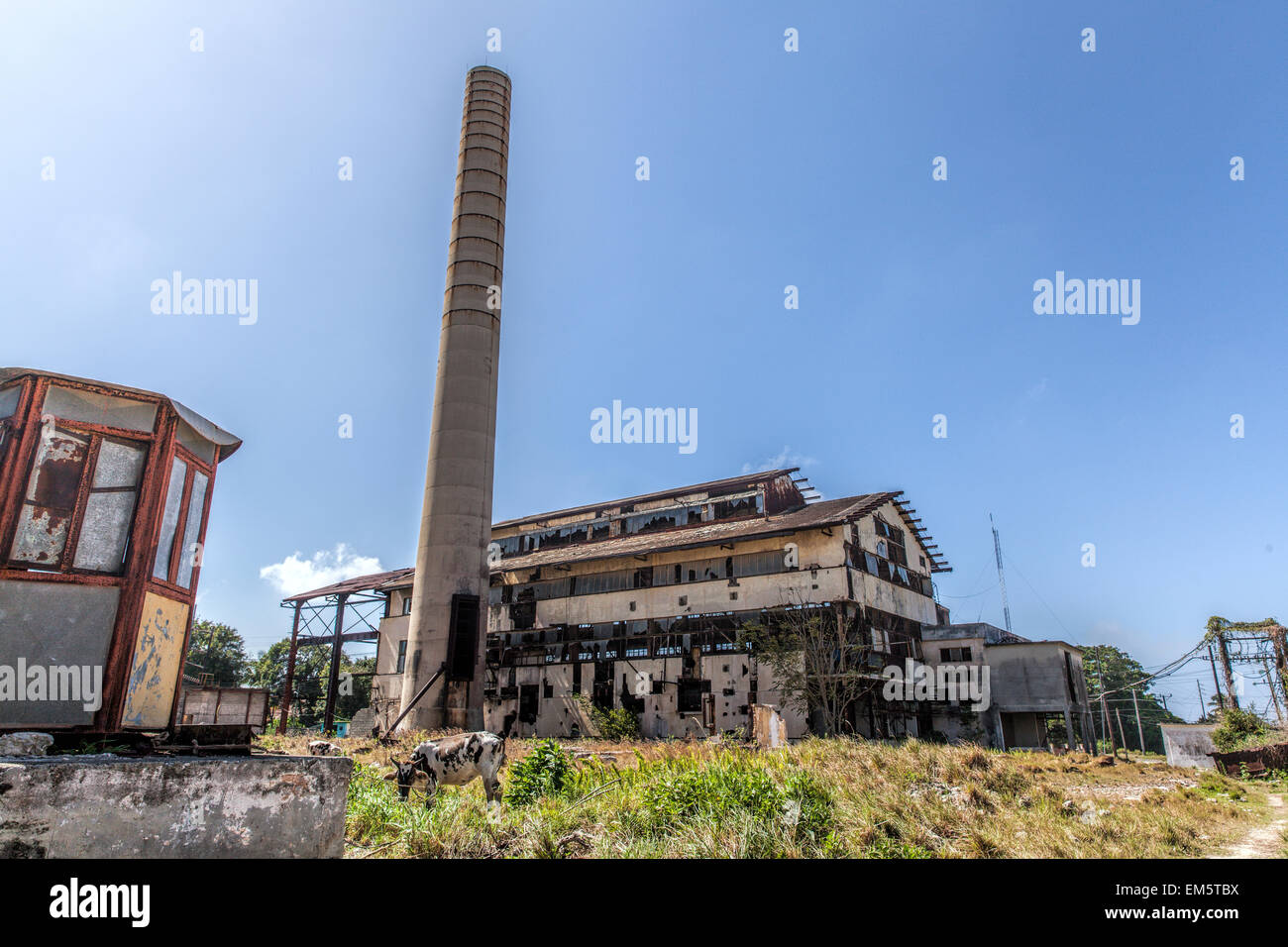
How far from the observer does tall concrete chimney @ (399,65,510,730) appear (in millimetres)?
25750

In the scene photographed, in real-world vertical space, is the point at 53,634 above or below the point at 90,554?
below

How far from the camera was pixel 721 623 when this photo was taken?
33.7 m

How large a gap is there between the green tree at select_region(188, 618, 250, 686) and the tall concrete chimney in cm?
4172

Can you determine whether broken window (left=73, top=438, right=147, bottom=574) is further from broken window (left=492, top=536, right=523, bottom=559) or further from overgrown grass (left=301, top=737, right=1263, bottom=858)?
broken window (left=492, top=536, right=523, bottom=559)

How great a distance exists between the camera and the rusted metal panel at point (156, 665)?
8898mm

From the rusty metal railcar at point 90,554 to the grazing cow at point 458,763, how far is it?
335 centimetres

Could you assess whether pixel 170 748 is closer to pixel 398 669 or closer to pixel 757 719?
pixel 757 719

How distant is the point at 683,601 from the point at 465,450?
1324 centimetres

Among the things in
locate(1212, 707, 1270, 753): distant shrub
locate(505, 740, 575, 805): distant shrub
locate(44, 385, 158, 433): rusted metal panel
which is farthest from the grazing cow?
locate(1212, 707, 1270, 753): distant shrub

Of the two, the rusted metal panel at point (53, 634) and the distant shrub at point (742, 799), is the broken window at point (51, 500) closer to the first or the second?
the rusted metal panel at point (53, 634)

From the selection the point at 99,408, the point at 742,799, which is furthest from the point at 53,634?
the point at 742,799

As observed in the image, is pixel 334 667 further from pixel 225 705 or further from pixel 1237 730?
pixel 1237 730
